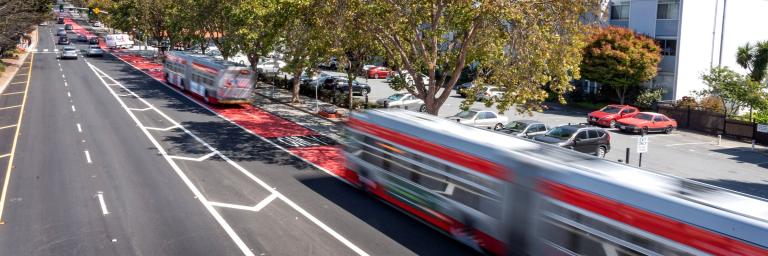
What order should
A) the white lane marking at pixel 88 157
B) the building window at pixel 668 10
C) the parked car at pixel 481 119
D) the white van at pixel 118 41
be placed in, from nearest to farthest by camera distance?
the white lane marking at pixel 88 157 → the parked car at pixel 481 119 → the building window at pixel 668 10 → the white van at pixel 118 41

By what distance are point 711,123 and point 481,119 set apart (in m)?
15.4

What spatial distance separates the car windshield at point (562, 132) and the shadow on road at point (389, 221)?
1174cm

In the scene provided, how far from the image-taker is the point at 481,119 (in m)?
34.3

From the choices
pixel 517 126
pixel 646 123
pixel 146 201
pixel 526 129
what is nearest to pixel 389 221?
pixel 146 201

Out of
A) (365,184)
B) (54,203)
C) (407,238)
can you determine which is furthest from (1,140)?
(407,238)

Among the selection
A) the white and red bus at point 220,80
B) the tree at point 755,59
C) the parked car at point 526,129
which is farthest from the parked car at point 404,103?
the tree at point 755,59

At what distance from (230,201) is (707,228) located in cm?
1293

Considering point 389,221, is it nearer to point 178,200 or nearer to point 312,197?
point 312,197

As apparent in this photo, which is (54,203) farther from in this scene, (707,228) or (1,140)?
(707,228)

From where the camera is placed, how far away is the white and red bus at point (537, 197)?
9.45 meters

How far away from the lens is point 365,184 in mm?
18750

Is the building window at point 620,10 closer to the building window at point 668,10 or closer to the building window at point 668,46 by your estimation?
the building window at point 668,10

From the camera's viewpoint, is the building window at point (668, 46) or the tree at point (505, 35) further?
the building window at point (668, 46)

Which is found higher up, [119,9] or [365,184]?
[119,9]
